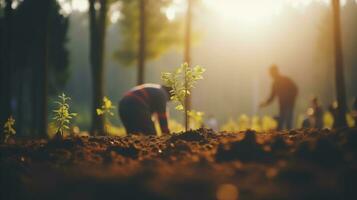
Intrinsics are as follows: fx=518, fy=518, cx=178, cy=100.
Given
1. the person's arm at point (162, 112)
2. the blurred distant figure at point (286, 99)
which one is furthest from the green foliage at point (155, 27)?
the person's arm at point (162, 112)

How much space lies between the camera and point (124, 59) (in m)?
25.7

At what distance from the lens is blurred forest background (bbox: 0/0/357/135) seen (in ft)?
76.2

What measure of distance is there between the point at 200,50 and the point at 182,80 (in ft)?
231

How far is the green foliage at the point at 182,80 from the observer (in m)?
8.05

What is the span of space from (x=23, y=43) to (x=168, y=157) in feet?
69.7

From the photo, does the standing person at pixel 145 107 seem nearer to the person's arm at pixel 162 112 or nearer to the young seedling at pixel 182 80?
the person's arm at pixel 162 112

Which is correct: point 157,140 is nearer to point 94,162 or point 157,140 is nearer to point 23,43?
point 94,162

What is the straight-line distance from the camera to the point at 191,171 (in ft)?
12.6

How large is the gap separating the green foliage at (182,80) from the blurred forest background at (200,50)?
5.86 m

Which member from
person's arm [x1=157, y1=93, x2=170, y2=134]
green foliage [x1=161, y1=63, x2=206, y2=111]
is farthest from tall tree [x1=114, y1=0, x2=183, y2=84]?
green foliage [x1=161, y1=63, x2=206, y2=111]

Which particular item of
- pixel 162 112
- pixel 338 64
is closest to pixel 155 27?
pixel 338 64

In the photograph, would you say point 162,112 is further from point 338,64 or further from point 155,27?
point 155,27

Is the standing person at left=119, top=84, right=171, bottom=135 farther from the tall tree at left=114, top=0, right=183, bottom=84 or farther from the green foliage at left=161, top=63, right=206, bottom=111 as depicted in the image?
the tall tree at left=114, top=0, right=183, bottom=84

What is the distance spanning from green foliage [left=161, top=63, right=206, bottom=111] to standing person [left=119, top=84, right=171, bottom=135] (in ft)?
2.55
